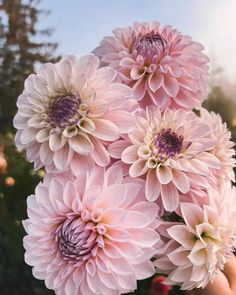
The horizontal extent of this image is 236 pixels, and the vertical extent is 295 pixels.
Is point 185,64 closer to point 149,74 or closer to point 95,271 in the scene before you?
point 149,74

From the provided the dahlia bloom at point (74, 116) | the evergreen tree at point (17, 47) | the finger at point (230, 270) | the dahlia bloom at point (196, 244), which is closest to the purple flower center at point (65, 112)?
the dahlia bloom at point (74, 116)

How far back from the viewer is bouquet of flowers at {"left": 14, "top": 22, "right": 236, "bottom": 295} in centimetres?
45

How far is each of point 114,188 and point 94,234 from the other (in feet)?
0.13

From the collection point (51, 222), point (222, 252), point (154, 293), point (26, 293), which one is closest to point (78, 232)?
point (51, 222)

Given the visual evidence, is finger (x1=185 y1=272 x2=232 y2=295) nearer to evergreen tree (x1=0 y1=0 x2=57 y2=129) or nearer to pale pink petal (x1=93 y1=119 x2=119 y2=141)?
pale pink petal (x1=93 y1=119 x2=119 y2=141)

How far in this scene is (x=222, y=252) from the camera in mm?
479

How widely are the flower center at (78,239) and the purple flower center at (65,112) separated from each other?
0.08 meters

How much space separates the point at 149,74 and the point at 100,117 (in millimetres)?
79

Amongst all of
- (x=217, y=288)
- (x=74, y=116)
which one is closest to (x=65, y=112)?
(x=74, y=116)

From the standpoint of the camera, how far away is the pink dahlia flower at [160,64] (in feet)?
1.71

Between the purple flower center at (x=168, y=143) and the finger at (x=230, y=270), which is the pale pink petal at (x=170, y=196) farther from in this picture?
the finger at (x=230, y=270)

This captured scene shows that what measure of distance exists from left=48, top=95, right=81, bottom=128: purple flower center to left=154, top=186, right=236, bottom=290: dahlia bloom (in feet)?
0.39

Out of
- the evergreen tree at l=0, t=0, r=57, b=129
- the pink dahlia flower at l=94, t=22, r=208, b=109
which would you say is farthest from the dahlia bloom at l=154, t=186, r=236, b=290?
the evergreen tree at l=0, t=0, r=57, b=129

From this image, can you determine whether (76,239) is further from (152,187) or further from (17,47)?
(17,47)
